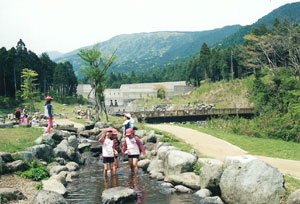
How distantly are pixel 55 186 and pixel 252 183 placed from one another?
6.83 m

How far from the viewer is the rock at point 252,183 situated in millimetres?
8914

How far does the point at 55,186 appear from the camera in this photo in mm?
11258

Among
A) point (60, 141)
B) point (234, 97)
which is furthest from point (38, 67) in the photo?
point (60, 141)

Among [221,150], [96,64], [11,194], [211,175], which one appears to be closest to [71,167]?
[11,194]

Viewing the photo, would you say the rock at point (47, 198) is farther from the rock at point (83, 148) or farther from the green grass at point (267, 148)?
the rock at point (83, 148)

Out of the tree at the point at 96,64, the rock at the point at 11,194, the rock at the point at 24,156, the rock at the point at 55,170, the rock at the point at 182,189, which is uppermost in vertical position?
the tree at the point at 96,64

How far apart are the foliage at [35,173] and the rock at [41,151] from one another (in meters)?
1.20

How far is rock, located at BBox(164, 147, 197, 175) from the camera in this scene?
41.9 feet

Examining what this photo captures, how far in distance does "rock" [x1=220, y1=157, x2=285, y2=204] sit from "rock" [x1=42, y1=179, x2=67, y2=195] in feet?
18.4

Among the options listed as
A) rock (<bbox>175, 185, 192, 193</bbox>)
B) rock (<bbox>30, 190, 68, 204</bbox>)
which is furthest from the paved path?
rock (<bbox>30, 190, 68, 204</bbox>)

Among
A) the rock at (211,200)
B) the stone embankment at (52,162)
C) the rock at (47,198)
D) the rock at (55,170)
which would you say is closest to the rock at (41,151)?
the stone embankment at (52,162)

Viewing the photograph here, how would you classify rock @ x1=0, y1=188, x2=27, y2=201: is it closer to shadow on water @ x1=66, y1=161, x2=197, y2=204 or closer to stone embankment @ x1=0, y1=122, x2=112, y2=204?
stone embankment @ x1=0, y1=122, x2=112, y2=204

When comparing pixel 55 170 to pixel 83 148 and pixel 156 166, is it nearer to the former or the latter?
pixel 156 166

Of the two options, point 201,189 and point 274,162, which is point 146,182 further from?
point 274,162
